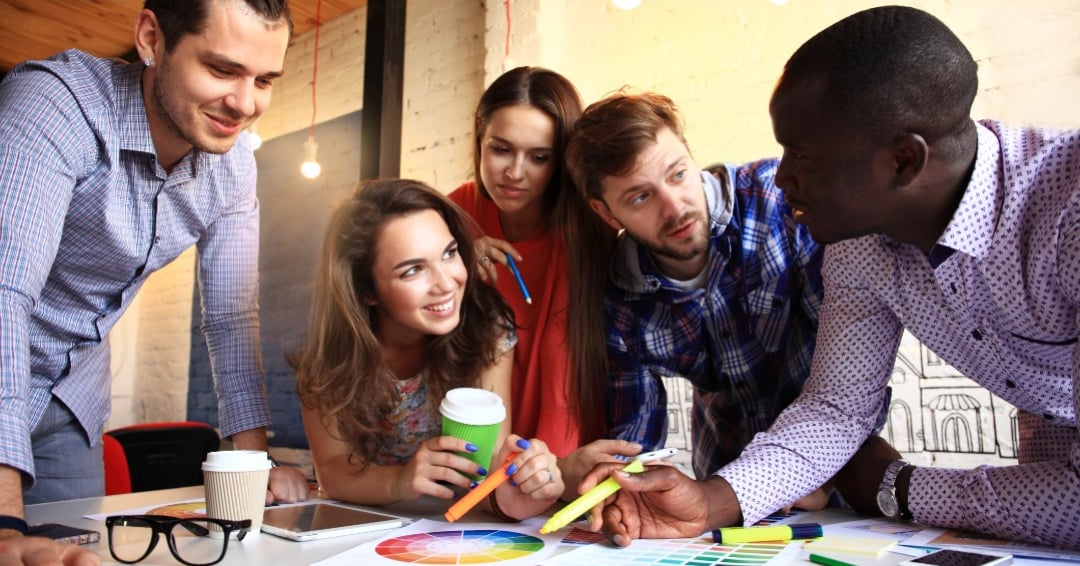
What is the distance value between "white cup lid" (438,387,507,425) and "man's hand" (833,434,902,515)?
21.5 inches

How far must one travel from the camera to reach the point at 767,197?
1.67 metres

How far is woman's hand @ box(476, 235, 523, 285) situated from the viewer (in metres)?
1.77

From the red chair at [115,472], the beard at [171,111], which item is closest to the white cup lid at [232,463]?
the beard at [171,111]

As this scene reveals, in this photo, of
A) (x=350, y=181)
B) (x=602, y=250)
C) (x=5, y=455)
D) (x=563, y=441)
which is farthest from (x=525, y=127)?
(x=350, y=181)

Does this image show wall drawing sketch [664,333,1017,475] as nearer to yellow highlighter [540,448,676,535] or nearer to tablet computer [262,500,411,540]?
yellow highlighter [540,448,676,535]

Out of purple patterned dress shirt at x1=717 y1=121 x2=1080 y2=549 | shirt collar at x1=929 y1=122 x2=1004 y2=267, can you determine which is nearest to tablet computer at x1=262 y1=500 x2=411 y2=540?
purple patterned dress shirt at x1=717 y1=121 x2=1080 y2=549

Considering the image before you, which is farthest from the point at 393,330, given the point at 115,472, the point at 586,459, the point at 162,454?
the point at 162,454

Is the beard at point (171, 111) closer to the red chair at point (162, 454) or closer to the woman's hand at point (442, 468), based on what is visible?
the woman's hand at point (442, 468)

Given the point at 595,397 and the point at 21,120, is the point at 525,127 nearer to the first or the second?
the point at 595,397

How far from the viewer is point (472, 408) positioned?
47.1 inches

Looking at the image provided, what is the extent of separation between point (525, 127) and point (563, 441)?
720mm

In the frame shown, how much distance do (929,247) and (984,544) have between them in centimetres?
41

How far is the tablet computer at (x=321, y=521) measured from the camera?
1.06 m

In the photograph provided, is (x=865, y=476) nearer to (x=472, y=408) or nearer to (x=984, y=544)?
(x=984, y=544)
